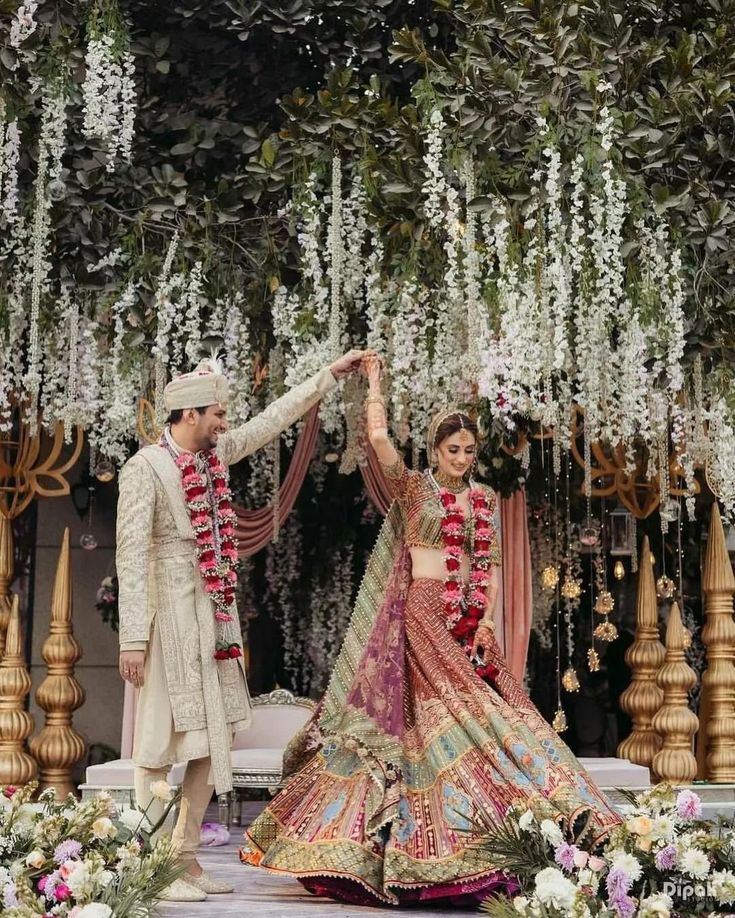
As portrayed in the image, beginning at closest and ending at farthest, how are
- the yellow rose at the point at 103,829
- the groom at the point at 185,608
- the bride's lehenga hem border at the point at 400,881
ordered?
the yellow rose at the point at 103,829, the bride's lehenga hem border at the point at 400,881, the groom at the point at 185,608

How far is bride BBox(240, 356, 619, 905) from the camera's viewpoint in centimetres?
453

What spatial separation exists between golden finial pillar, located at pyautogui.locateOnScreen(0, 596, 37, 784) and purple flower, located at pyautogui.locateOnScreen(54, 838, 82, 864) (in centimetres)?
331

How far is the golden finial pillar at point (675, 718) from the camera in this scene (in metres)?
7.09

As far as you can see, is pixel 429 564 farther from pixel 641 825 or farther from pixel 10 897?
pixel 10 897

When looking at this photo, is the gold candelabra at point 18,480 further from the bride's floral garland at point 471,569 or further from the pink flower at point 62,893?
the pink flower at point 62,893

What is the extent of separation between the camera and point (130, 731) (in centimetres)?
711

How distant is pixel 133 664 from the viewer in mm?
4508

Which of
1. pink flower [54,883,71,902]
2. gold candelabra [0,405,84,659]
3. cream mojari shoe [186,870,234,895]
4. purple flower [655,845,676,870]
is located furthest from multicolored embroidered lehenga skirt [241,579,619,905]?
gold candelabra [0,405,84,659]

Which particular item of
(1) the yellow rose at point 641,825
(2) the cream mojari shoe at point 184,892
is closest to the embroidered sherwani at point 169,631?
(2) the cream mojari shoe at point 184,892

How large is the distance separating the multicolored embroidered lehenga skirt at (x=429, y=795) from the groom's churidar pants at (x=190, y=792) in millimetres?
258

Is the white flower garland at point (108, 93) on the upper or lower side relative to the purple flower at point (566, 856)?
upper

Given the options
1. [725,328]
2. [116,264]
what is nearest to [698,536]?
[725,328]

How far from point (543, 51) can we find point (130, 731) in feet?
11.8

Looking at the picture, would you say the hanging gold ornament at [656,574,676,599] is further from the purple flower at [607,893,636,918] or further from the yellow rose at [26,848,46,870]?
the yellow rose at [26,848,46,870]
